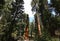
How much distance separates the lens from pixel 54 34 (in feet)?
89.7

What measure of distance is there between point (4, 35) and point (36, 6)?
19.4ft

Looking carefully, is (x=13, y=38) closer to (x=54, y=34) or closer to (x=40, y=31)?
(x=40, y=31)

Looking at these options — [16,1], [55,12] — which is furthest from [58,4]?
[16,1]

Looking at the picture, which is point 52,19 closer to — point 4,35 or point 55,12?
point 55,12

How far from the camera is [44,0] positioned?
2673cm

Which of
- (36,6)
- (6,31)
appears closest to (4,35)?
(6,31)

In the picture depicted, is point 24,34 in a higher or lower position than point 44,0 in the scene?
lower

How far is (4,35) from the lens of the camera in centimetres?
2525

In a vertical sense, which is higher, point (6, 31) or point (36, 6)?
point (36, 6)

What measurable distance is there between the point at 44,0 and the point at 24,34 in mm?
5837

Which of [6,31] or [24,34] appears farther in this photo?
[24,34]

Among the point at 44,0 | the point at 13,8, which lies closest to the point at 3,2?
the point at 13,8

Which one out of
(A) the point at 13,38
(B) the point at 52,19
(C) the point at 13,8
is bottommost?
(A) the point at 13,38

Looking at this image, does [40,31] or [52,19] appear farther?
[52,19]
